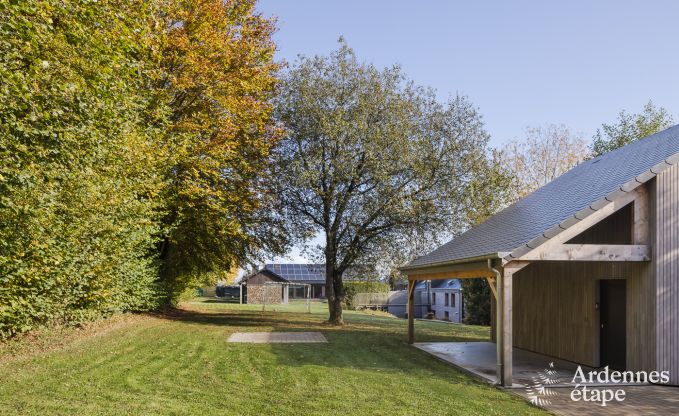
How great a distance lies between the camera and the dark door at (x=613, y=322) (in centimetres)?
1189

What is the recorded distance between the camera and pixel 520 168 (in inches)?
1523

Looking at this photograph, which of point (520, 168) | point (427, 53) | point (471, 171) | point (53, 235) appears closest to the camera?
point (53, 235)

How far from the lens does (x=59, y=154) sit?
9.80 metres

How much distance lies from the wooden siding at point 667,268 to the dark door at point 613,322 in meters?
1.04

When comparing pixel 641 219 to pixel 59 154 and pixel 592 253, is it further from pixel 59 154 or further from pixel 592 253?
pixel 59 154

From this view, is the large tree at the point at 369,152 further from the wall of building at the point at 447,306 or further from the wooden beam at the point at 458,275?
the wall of building at the point at 447,306

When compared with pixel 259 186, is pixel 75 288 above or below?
below

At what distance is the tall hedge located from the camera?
8.55m

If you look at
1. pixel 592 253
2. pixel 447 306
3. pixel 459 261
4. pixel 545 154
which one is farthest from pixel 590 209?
pixel 447 306

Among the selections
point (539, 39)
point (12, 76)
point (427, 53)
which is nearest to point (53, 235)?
point (12, 76)

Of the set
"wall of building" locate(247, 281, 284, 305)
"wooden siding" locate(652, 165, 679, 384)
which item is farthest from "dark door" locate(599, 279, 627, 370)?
"wall of building" locate(247, 281, 284, 305)

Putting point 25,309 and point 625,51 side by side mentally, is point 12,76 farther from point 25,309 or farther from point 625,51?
point 625,51

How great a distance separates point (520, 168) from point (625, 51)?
78.5 ft

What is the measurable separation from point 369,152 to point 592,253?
10.9 meters
